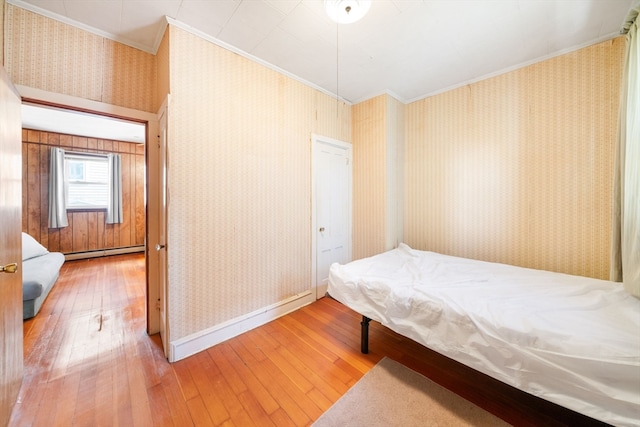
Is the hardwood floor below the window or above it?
below

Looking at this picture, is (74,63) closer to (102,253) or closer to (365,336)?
(365,336)

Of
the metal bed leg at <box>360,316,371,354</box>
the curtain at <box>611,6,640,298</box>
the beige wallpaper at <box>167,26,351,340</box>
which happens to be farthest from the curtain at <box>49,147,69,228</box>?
the curtain at <box>611,6,640,298</box>

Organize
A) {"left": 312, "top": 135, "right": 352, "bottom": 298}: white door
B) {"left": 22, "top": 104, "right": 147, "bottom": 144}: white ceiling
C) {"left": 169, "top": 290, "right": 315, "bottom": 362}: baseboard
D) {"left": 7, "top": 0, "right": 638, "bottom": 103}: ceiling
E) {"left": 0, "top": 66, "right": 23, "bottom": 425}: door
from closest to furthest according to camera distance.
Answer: {"left": 0, "top": 66, "right": 23, "bottom": 425}: door, {"left": 7, "top": 0, "right": 638, "bottom": 103}: ceiling, {"left": 169, "top": 290, "right": 315, "bottom": 362}: baseboard, {"left": 312, "top": 135, "right": 352, "bottom": 298}: white door, {"left": 22, "top": 104, "right": 147, "bottom": 144}: white ceiling

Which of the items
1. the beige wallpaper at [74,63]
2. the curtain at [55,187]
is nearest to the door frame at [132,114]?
the beige wallpaper at [74,63]

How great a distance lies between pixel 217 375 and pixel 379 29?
3132 mm

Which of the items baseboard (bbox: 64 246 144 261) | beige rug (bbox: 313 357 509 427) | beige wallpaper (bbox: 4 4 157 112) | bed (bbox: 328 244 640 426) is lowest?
beige rug (bbox: 313 357 509 427)

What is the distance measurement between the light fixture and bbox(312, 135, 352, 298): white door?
53.8 inches

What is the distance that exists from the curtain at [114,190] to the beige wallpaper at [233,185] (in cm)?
481

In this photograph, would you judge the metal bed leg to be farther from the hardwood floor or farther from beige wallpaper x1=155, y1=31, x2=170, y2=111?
beige wallpaper x1=155, y1=31, x2=170, y2=111

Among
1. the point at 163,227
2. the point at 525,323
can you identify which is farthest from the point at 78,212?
the point at 525,323

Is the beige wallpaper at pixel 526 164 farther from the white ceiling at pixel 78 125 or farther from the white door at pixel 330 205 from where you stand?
the white ceiling at pixel 78 125

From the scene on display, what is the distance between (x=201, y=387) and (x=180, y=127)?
2.03 m

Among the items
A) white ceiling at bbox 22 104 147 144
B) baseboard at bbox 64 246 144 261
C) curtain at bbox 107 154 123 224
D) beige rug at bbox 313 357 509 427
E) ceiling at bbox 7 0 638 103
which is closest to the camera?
beige rug at bbox 313 357 509 427

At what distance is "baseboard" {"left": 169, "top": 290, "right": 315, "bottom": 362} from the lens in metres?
1.93
